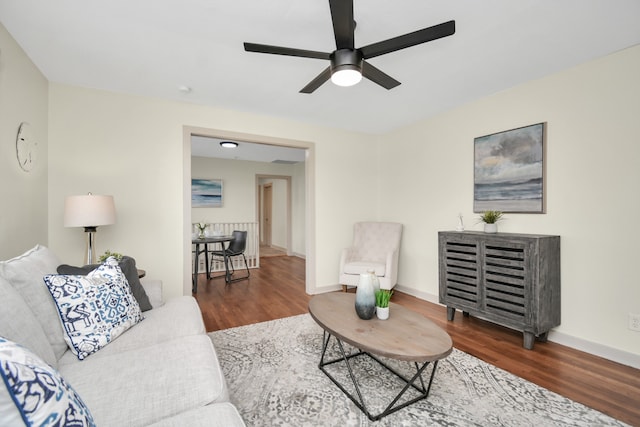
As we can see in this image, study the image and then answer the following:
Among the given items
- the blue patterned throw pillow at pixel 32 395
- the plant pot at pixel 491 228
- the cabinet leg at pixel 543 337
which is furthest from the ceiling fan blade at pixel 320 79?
the cabinet leg at pixel 543 337

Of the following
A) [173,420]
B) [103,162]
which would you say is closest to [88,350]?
[173,420]

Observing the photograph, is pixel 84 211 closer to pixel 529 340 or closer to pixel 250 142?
pixel 250 142

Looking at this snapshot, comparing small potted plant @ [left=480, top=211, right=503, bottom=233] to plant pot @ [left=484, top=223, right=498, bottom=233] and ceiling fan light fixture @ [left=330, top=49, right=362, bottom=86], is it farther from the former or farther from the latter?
ceiling fan light fixture @ [left=330, top=49, right=362, bottom=86]

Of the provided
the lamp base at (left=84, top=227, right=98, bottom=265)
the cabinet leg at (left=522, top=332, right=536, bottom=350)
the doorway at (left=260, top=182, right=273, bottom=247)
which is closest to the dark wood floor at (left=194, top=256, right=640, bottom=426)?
the cabinet leg at (left=522, top=332, right=536, bottom=350)

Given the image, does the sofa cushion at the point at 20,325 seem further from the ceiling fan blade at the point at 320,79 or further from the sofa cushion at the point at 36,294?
the ceiling fan blade at the point at 320,79

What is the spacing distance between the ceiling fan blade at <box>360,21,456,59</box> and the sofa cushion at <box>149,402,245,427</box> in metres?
1.91

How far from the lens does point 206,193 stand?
6.73 meters

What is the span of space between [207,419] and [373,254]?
11.1 ft

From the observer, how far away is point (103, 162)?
2.97 m

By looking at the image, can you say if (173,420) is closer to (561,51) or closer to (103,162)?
(103,162)

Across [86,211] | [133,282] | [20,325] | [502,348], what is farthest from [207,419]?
[502,348]

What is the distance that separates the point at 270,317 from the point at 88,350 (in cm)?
195

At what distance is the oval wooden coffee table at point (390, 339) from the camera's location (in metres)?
1.54

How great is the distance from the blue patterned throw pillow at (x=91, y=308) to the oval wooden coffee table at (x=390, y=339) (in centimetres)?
121
